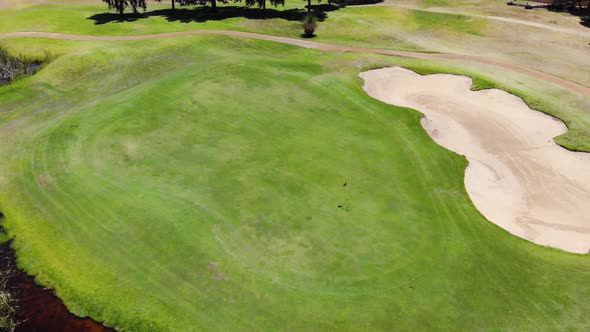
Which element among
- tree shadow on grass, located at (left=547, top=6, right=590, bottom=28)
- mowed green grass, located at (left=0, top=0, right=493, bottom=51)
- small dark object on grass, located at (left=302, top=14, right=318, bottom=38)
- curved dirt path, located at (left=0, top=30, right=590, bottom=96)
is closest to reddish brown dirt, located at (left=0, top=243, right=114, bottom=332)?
curved dirt path, located at (left=0, top=30, right=590, bottom=96)

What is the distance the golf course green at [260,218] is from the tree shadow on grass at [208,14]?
27.5m

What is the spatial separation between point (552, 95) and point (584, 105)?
281 centimetres

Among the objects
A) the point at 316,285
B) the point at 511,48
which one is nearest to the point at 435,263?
the point at 316,285

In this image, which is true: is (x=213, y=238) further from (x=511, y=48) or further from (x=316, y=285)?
(x=511, y=48)

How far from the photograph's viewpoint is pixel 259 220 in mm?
20984

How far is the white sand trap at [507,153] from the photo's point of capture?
22.4m

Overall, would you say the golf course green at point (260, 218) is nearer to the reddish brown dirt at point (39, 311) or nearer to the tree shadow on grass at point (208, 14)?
the reddish brown dirt at point (39, 311)

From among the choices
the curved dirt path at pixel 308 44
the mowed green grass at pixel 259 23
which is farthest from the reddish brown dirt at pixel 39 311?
the mowed green grass at pixel 259 23

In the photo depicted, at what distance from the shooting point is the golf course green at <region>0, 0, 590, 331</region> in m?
16.6

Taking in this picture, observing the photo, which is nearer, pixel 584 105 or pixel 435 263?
pixel 435 263

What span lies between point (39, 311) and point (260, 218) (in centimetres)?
1071

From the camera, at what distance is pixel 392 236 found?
786 inches

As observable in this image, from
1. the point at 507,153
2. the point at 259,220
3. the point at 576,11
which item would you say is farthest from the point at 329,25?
the point at 259,220

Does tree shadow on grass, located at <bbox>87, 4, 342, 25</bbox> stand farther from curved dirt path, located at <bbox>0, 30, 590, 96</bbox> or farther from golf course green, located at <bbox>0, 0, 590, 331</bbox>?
golf course green, located at <bbox>0, 0, 590, 331</bbox>
